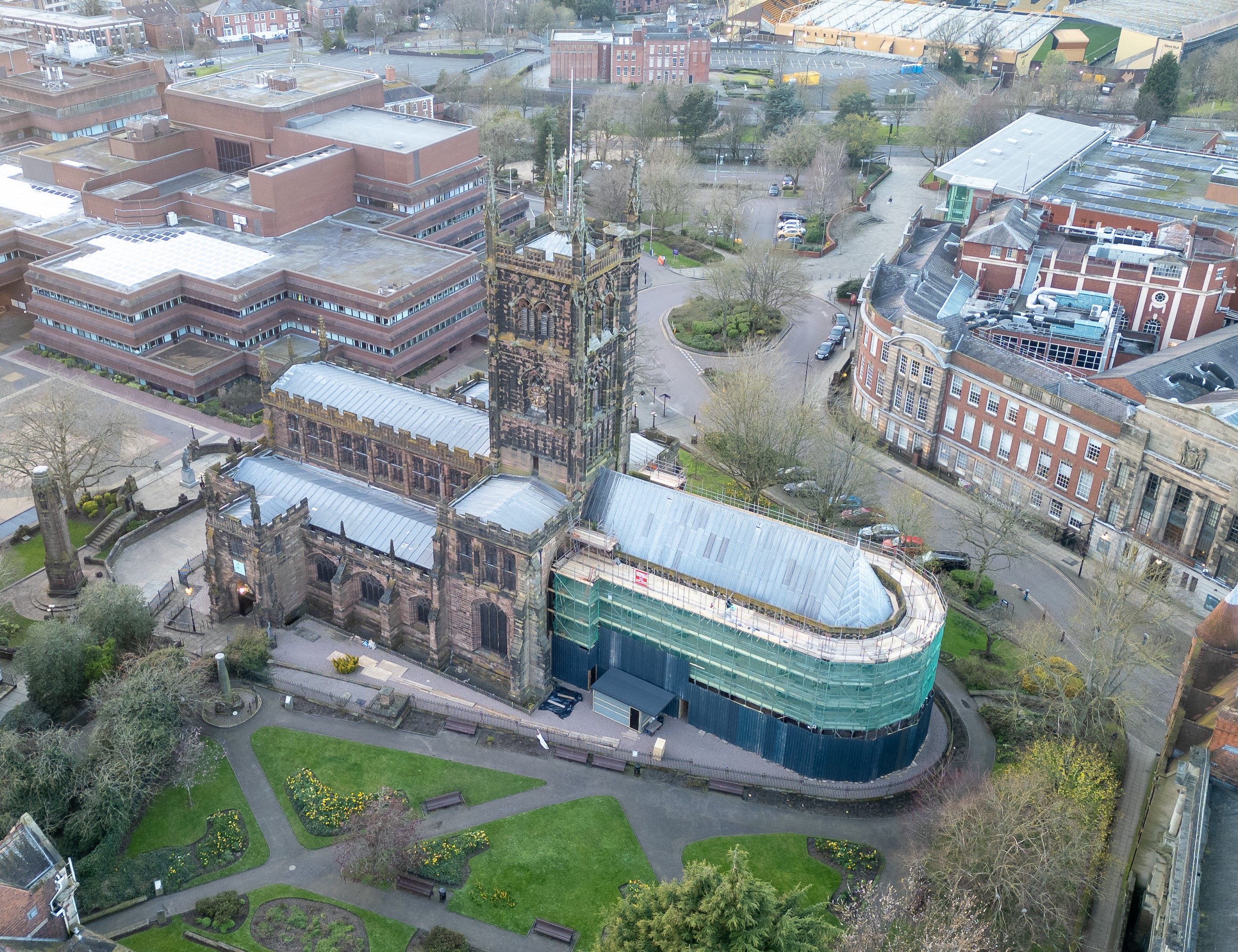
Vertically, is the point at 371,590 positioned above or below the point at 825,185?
below

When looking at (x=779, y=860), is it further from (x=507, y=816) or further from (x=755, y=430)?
(x=755, y=430)

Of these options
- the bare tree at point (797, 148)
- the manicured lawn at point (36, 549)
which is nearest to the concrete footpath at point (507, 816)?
the manicured lawn at point (36, 549)

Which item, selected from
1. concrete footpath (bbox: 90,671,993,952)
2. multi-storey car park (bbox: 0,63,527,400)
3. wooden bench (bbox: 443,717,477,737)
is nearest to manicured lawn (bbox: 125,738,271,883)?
concrete footpath (bbox: 90,671,993,952)

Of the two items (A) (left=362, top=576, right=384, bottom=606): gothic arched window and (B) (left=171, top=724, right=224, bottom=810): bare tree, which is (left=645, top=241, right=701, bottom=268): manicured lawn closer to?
(A) (left=362, top=576, right=384, bottom=606): gothic arched window

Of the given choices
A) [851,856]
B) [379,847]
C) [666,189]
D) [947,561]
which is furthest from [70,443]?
[666,189]

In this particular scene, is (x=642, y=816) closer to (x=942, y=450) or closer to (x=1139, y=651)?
(x=1139, y=651)

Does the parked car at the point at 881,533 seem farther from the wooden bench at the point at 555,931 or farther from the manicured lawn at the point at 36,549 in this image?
the manicured lawn at the point at 36,549
